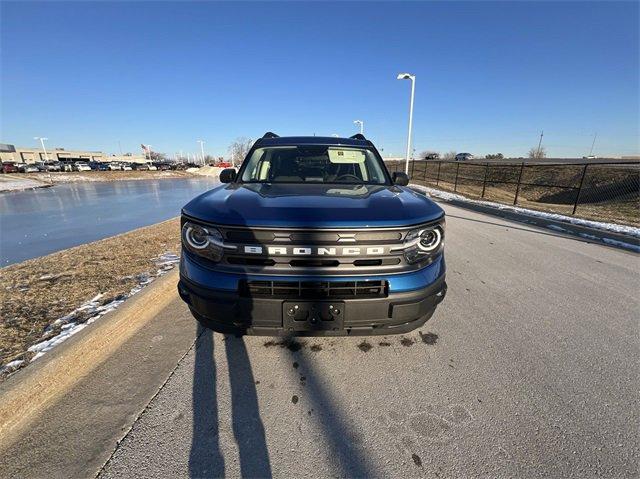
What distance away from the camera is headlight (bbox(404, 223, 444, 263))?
6.91ft

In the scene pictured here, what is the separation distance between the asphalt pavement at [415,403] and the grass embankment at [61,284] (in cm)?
110

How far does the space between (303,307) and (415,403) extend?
1.03 metres

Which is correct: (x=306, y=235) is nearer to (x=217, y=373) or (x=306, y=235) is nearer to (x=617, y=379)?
(x=217, y=373)

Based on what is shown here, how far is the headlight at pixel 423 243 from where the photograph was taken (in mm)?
2105

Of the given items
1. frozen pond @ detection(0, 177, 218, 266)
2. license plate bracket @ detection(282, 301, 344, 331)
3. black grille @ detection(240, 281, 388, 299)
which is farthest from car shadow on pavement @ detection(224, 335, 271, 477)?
frozen pond @ detection(0, 177, 218, 266)

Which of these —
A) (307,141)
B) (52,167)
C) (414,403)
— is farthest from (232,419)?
(52,167)

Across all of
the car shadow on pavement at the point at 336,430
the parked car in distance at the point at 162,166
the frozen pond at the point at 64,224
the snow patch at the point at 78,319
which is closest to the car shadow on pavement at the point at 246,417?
the car shadow on pavement at the point at 336,430

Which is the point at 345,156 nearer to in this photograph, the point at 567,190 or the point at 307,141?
the point at 307,141

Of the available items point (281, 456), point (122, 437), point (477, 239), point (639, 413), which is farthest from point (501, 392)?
point (477, 239)

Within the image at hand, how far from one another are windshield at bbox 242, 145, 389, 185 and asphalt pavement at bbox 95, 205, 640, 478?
1655 millimetres

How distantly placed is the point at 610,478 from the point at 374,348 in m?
1.53

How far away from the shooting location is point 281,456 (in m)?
→ 1.73

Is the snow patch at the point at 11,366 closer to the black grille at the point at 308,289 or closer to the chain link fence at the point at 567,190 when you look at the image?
the black grille at the point at 308,289

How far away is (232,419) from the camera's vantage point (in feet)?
6.41
